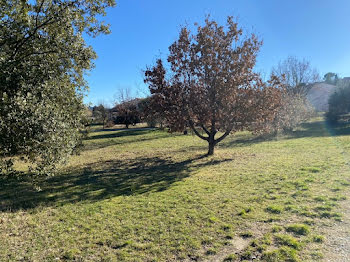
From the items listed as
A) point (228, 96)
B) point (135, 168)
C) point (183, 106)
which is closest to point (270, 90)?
point (228, 96)

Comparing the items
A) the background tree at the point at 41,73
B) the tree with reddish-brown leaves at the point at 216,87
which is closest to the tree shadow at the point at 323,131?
the tree with reddish-brown leaves at the point at 216,87

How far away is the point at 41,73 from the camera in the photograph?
5332 mm

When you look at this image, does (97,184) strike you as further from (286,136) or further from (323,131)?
(323,131)

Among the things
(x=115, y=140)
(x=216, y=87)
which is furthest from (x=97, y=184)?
(x=115, y=140)

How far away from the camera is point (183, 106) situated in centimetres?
1143

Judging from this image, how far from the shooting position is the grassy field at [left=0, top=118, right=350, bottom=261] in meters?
3.92

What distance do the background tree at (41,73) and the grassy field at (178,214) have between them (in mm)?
1571

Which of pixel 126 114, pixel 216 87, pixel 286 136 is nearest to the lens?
pixel 216 87

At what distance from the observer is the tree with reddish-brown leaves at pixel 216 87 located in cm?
1111

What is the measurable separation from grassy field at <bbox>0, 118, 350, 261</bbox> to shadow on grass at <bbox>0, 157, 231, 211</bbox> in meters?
0.04

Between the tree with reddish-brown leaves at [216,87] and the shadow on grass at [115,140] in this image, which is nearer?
the tree with reddish-brown leaves at [216,87]

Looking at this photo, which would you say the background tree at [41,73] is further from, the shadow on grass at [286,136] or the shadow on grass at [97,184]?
the shadow on grass at [286,136]

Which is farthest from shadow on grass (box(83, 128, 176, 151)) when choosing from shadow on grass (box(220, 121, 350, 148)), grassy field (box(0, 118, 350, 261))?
grassy field (box(0, 118, 350, 261))

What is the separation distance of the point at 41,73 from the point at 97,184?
449 centimetres
